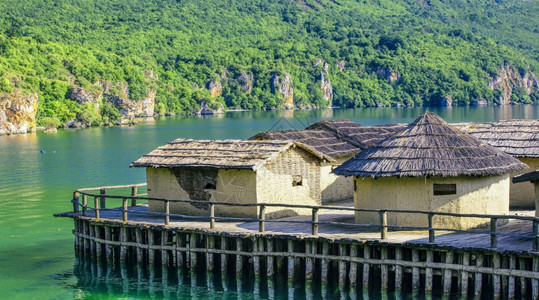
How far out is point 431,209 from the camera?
23.8 m

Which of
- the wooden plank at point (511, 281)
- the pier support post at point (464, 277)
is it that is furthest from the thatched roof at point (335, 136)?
the wooden plank at point (511, 281)

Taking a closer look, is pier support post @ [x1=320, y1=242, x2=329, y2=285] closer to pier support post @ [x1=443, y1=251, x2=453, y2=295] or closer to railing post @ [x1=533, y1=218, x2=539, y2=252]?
pier support post @ [x1=443, y1=251, x2=453, y2=295]

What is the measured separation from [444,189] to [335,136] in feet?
37.1

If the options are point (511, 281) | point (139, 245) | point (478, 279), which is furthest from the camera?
point (139, 245)

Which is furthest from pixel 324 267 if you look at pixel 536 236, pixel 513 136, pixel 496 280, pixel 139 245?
pixel 513 136

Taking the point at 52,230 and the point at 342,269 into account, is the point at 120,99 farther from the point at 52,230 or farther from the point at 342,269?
the point at 342,269

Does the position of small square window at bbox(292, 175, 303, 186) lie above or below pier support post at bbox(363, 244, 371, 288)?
above

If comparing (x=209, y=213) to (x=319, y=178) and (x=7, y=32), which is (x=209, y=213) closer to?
(x=319, y=178)

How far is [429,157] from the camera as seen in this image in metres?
Answer: 24.1

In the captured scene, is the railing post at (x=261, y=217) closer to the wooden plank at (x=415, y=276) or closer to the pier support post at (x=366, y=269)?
the pier support post at (x=366, y=269)

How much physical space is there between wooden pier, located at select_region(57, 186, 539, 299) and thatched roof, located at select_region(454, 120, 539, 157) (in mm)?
4789

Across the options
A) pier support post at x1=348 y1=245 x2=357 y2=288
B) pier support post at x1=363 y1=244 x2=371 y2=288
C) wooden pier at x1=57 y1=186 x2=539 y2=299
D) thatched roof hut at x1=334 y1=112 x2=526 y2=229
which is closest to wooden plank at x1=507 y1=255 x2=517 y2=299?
wooden pier at x1=57 y1=186 x2=539 y2=299

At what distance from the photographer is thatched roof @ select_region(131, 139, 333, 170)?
1036 inches

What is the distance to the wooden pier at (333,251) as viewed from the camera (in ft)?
68.4
